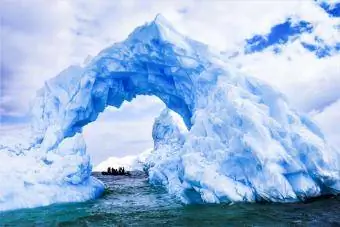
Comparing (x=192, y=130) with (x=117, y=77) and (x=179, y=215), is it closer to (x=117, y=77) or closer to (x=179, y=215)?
(x=179, y=215)

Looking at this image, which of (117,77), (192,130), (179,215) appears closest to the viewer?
(179,215)

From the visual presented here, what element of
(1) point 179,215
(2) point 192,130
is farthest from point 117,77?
(1) point 179,215

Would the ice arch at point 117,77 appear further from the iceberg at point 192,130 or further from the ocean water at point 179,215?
the ocean water at point 179,215

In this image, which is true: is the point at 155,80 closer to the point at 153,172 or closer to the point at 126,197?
the point at 126,197

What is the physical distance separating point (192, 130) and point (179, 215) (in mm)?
4603

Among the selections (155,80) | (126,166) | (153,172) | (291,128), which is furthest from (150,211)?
(126,166)

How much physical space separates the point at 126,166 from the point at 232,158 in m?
43.2

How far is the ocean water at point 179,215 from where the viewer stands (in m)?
12.2

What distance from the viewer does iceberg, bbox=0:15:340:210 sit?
15406 millimetres

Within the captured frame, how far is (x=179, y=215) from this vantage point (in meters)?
A: 13.7

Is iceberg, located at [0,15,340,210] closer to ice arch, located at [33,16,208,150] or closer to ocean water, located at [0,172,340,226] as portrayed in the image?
ice arch, located at [33,16,208,150]

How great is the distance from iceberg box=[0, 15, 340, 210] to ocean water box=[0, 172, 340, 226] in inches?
30.0

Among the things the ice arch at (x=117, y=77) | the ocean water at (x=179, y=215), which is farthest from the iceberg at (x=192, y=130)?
the ocean water at (x=179, y=215)

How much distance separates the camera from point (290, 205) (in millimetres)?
14680
